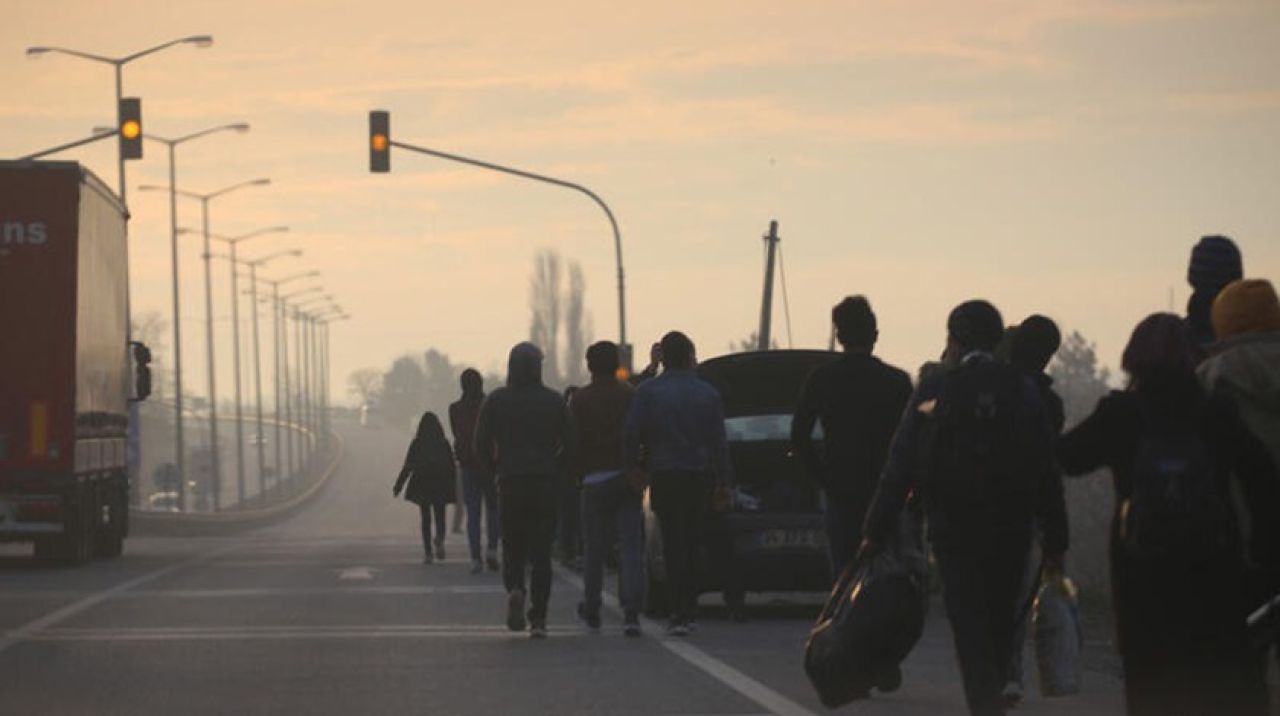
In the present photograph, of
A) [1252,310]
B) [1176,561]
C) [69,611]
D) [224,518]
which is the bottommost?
[69,611]

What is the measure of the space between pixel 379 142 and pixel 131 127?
11.1 ft

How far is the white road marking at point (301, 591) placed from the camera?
24.0 metres

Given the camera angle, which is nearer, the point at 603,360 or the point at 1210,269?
the point at 1210,269

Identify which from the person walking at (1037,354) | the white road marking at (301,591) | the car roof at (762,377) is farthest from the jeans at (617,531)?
the person walking at (1037,354)

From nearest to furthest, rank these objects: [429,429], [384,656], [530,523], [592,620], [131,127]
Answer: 1. [384,656]
2. [530,523]
3. [592,620]
4. [429,429]
5. [131,127]

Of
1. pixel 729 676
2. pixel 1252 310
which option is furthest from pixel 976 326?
pixel 729 676

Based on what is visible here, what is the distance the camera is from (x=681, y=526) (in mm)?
18516

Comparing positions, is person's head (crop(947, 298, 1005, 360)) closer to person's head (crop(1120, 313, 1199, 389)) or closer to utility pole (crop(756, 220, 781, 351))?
person's head (crop(1120, 313, 1199, 389))

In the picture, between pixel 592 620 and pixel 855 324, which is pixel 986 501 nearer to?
pixel 855 324

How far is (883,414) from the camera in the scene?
48.2ft

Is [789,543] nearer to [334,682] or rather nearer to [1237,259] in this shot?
[334,682]

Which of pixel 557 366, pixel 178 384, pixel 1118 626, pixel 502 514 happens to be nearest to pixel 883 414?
pixel 502 514

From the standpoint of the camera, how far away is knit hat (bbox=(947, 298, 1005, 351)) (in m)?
11.4

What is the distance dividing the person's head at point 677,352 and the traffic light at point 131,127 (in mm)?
21485
